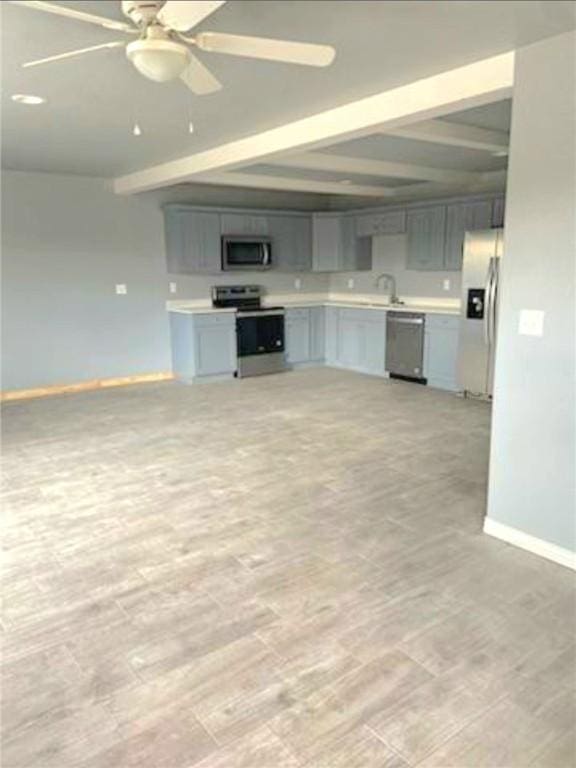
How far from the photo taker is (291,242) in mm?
8055

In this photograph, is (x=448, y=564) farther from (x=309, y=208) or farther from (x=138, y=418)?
(x=309, y=208)

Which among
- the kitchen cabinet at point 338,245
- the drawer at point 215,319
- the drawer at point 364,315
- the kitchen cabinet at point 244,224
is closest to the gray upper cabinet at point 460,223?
the drawer at point 364,315

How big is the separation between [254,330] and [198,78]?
516 cm

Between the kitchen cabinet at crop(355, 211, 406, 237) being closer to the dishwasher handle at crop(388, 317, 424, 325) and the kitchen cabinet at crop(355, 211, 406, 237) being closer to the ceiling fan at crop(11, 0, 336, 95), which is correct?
the dishwasher handle at crop(388, 317, 424, 325)

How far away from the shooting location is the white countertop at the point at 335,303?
7020mm

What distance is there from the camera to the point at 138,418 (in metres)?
5.59

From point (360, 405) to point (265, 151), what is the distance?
9.19 ft

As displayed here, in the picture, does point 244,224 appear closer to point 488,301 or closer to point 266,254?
point 266,254

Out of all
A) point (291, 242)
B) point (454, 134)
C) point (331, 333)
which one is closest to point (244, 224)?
point (291, 242)

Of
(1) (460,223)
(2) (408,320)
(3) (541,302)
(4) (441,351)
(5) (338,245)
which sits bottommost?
(4) (441,351)

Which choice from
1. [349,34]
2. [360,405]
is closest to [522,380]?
[349,34]

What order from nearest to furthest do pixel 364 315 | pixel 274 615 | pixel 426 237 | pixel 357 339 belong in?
pixel 274 615, pixel 426 237, pixel 364 315, pixel 357 339

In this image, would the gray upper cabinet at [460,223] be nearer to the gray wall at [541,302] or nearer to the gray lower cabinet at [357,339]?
the gray lower cabinet at [357,339]

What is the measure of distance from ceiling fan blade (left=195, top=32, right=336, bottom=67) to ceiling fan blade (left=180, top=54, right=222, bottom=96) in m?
0.13
